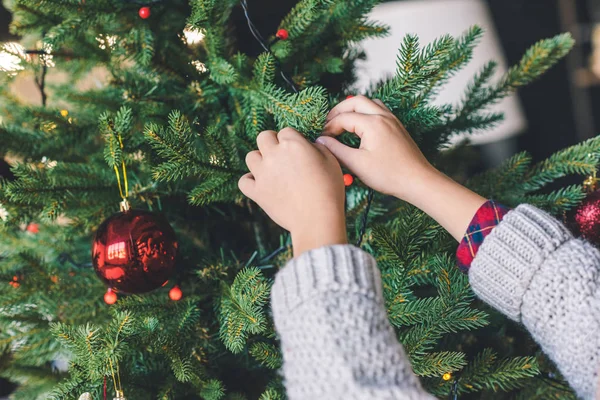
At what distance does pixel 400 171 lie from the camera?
0.51m

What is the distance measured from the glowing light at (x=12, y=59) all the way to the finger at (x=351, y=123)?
48cm

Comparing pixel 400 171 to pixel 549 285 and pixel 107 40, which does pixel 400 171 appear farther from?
pixel 107 40

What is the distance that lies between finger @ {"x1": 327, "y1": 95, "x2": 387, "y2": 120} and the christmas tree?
38mm

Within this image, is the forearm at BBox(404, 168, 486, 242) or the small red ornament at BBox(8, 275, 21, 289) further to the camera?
the small red ornament at BBox(8, 275, 21, 289)

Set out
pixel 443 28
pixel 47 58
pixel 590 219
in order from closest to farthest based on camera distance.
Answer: pixel 590 219 → pixel 47 58 → pixel 443 28

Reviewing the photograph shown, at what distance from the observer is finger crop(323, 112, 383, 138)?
51 centimetres

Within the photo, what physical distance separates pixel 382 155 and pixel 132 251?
0.30 m

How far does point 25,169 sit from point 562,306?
61 cm

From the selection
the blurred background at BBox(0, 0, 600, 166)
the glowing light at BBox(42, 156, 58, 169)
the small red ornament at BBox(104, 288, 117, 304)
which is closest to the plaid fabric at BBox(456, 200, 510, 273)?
the small red ornament at BBox(104, 288, 117, 304)

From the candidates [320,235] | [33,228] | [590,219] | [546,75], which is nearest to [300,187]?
[320,235]

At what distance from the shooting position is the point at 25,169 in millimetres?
578

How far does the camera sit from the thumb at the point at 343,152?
0.52 m

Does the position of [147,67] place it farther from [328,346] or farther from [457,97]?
[457,97]

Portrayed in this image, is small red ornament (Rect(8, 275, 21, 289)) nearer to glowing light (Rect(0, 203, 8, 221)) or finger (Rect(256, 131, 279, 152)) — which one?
glowing light (Rect(0, 203, 8, 221))
